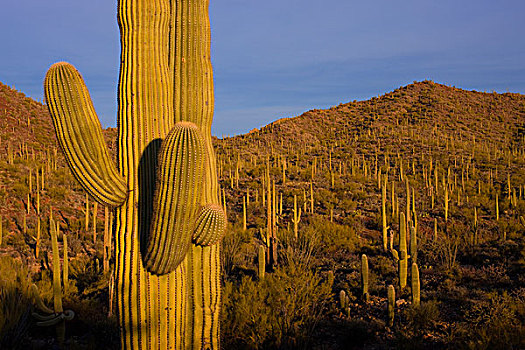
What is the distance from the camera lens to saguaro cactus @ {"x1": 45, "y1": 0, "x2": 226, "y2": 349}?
12.8 ft

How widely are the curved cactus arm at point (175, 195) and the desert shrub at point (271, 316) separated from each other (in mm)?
2872

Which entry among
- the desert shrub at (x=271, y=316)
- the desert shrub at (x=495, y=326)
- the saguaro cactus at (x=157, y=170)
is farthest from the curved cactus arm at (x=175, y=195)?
the desert shrub at (x=495, y=326)

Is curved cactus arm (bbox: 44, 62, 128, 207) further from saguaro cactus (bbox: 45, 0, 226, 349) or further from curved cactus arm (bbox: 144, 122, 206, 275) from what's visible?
curved cactus arm (bbox: 144, 122, 206, 275)

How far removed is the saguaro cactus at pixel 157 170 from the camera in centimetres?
391

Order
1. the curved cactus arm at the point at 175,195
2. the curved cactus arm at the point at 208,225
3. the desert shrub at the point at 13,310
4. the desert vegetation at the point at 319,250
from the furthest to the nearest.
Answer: the desert vegetation at the point at 319,250 < the desert shrub at the point at 13,310 < the curved cactus arm at the point at 208,225 < the curved cactus arm at the point at 175,195

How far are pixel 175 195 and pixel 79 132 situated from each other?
1.12 metres

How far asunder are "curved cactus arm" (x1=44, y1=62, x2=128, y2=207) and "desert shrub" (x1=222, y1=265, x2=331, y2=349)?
3462 mm

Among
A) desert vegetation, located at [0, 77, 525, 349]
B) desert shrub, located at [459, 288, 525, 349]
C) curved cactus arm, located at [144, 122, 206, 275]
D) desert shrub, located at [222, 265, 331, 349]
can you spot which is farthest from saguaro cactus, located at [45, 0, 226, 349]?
desert shrub, located at [459, 288, 525, 349]

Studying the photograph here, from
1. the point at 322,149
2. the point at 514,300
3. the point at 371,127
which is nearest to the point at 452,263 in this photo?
the point at 514,300

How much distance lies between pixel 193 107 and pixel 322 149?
28386 mm

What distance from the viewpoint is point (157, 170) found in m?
3.91

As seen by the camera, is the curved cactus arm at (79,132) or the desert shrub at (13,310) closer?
the curved cactus arm at (79,132)

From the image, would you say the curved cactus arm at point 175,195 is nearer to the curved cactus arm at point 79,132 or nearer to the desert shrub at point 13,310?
the curved cactus arm at point 79,132

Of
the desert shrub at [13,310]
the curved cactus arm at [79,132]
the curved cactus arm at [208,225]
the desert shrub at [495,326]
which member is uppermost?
the curved cactus arm at [79,132]
